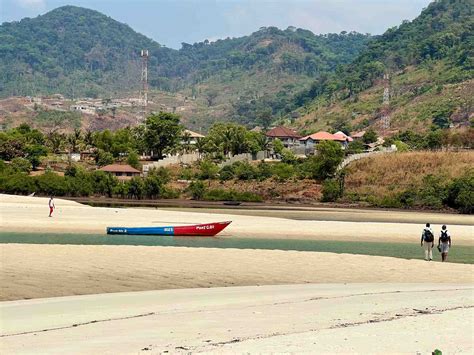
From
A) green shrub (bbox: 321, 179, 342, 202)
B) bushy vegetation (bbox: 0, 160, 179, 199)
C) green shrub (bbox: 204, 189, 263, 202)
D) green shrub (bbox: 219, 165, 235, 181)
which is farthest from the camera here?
green shrub (bbox: 219, 165, 235, 181)

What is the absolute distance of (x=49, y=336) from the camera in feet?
56.4

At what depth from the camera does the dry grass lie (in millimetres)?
89250

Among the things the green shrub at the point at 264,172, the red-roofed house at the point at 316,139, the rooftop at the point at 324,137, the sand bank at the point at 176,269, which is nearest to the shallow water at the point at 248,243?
the sand bank at the point at 176,269

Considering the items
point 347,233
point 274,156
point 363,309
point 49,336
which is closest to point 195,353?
point 49,336

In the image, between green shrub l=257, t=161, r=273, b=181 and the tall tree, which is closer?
green shrub l=257, t=161, r=273, b=181

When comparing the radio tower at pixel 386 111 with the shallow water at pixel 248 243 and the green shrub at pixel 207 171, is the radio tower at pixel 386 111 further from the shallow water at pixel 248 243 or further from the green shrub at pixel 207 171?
the shallow water at pixel 248 243

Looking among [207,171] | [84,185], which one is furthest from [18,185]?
[207,171]

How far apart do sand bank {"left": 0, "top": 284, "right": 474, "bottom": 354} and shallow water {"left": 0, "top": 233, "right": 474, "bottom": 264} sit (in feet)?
48.8

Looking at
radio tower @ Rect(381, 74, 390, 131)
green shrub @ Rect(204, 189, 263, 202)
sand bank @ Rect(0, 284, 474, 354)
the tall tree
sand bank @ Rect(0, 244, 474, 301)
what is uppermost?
radio tower @ Rect(381, 74, 390, 131)

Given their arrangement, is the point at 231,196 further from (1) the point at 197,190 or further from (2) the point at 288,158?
(2) the point at 288,158

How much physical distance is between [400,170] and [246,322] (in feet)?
256

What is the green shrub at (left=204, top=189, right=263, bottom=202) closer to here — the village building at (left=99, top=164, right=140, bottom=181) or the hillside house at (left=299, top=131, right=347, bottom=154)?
the village building at (left=99, top=164, right=140, bottom=181)

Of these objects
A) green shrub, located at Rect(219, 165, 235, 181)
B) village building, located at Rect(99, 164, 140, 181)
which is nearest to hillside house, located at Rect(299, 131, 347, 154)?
green shrub, located at Rect(219, 165, 235, 181)

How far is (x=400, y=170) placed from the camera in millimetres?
93875
